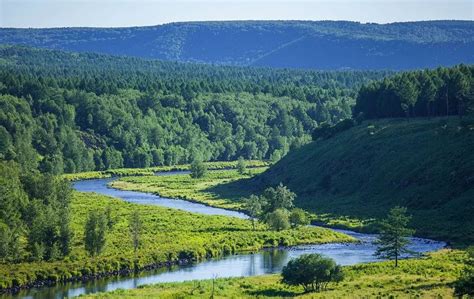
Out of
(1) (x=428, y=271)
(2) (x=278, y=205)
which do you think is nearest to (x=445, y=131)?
(2) (x=278, y=205)

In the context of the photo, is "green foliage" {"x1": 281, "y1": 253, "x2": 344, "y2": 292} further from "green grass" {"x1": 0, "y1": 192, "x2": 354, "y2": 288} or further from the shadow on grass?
"green grass" {"x1": 0, "y1": 192, "x2": 354, "y2": 288}

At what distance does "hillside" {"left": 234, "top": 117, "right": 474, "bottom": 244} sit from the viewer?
130675 millimetres

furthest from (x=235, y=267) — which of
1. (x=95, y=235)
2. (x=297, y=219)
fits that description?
(x=297, y=219)

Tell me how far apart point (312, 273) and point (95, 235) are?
3158cm

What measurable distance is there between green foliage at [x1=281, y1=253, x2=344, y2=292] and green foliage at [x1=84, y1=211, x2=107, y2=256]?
27.7m

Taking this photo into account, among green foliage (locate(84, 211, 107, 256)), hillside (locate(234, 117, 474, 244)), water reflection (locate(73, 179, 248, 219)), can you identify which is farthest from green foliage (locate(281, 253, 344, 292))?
water reflection (locate(73, 179, 248, 219))

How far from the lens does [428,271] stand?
92.1 m

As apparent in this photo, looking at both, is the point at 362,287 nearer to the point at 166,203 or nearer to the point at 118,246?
the point at 118,246

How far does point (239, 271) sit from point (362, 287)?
21.1 metres

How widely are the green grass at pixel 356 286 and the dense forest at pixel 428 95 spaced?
75.5m

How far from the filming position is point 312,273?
85438 mm

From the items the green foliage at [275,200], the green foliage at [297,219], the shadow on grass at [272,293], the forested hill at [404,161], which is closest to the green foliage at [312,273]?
the shadow on grass at [272,293]

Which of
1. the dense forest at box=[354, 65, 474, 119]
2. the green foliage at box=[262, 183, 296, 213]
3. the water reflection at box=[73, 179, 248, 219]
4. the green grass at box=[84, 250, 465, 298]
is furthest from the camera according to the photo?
the dense forest at box=[354, 65, 474, 119]

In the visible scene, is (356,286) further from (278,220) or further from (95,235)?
(278,220)
